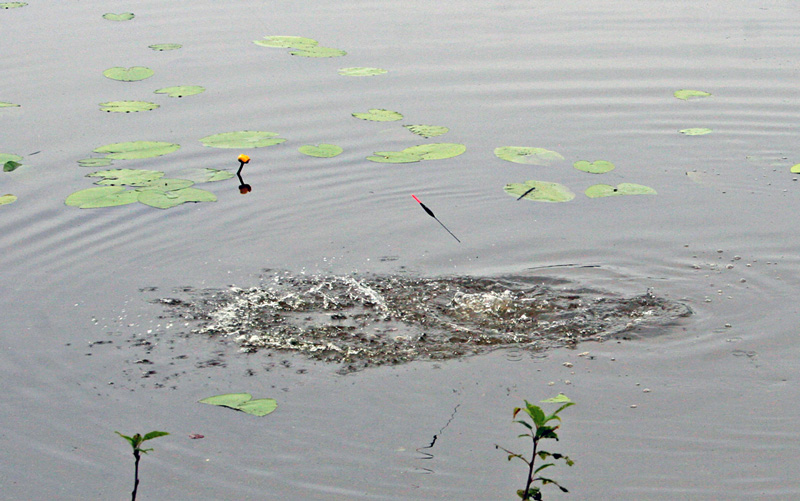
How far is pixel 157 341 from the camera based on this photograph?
5.24 metres

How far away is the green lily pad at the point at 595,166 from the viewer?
24.4 feet

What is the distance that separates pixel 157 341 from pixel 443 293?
187 cm

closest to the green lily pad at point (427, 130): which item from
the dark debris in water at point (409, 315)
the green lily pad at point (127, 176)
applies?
the green lily pad at point (127, 176)

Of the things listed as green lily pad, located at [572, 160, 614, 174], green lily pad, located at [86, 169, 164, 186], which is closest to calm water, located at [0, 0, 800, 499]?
green lily pad, located at [572, 160, 614, 174]

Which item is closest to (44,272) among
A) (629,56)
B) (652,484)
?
(652,484)

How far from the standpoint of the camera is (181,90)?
30.5 ft

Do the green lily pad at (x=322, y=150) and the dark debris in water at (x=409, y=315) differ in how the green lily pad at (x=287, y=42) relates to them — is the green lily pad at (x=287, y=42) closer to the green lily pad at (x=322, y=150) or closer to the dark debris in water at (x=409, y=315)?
the green lily pad at (x=322, y=150)

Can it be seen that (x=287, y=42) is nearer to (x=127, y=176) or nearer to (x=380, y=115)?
(x=380, y=115)

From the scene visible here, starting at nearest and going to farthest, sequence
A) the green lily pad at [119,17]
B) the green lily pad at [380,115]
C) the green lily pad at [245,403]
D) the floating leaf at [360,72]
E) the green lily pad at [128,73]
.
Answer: the green lily pad at [245,403] < the green lily pad at [380,115] < the floating leaf at [360,72] < the green lily pad at [128,73] < the green lily pad at [119,17]

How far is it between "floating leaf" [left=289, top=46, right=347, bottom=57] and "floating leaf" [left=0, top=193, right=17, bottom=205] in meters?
4.30

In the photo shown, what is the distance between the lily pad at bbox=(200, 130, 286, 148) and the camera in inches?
313

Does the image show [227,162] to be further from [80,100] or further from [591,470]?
[591,470]

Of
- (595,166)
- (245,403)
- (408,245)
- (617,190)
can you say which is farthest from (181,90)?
(245,403)

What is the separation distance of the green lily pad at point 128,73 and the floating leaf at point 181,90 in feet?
1.88
